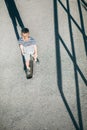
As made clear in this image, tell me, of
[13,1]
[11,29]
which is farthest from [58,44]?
[13,1]

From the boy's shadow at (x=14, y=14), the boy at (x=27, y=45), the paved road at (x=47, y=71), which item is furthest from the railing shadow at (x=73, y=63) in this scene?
the boy's shadow at (x=14, y=14)

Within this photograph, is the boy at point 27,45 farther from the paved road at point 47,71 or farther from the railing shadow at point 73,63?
the railing shadow at point 73,63

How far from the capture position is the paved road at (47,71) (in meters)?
6.92

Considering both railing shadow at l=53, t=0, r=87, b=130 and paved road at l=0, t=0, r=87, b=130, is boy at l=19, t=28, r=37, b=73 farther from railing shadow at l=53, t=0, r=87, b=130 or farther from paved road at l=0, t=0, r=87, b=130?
railing shadow at l=53, t=0, r=87, b=130

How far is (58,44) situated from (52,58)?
2.93 ft

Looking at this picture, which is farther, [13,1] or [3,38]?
[13,1]

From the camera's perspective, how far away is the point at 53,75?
822cm

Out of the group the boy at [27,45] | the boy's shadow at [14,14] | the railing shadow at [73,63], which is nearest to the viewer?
the railing shadow at [73,63]

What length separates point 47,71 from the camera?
839cm

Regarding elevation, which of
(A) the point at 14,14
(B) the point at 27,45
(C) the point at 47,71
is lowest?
(C) the point at 47,71

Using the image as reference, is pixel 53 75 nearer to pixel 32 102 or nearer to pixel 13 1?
pixel 32 102

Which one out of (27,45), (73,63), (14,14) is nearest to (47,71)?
(73,63)

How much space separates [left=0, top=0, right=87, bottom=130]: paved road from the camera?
692 cm

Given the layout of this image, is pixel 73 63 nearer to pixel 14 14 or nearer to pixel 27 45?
pixel 27 45
